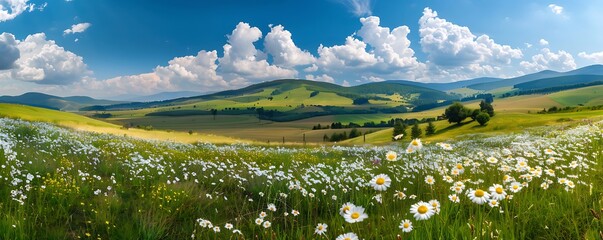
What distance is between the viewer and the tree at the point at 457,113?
108125 millimetres

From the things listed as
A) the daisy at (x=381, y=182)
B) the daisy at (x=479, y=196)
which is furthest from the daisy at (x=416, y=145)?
the daisy at (x=479, y=196)

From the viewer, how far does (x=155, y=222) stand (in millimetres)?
5012

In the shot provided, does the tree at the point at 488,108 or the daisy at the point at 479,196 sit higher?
the daisy at the point at 479,196

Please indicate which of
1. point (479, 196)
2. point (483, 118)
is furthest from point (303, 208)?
point (483, 118)

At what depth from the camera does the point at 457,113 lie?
4304 inches

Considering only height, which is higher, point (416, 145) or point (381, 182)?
point (416, 145)

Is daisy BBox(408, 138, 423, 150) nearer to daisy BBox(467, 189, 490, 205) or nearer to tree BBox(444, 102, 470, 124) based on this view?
daisy BBox(467, 189, 490, 205)

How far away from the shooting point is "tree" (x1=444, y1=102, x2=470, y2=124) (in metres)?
108

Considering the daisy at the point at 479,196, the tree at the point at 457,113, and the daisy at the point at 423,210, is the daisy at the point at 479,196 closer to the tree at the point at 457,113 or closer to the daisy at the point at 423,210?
the daisy at the point at 423,210

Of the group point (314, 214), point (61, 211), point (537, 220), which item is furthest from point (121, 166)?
point (537, 220)

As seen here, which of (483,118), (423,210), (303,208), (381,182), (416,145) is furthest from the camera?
(483,118)

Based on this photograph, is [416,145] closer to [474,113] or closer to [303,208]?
[303,208]

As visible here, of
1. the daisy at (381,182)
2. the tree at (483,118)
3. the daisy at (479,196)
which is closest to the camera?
the daisy at (479,196)

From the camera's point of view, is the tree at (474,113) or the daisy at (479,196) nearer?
the daisy at (479,196)
